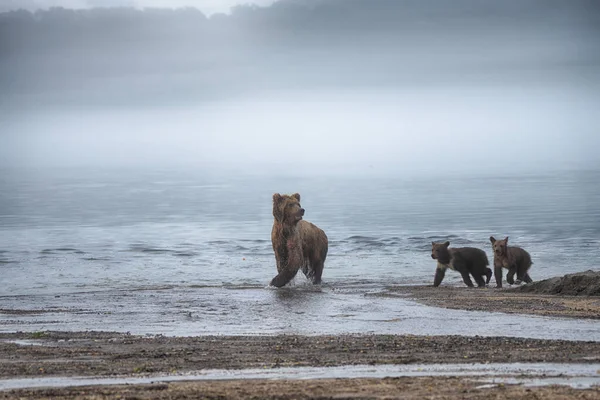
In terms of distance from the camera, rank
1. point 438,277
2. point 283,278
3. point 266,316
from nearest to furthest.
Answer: point 266,316
point 438,277
point 283,278

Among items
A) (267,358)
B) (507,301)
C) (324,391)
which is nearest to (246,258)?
(507,301)

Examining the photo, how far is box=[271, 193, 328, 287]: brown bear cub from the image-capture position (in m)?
22.6

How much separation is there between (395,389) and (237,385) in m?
1.43

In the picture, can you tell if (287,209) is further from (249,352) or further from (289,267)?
(249,352)

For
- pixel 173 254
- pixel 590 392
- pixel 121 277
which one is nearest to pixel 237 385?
pixel 590 392

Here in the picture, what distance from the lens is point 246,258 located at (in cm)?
3059

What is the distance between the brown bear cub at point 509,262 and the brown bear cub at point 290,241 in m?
3.70

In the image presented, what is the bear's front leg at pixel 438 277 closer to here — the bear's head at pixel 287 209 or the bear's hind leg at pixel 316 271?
the bear's hind leg at pixel 316 271

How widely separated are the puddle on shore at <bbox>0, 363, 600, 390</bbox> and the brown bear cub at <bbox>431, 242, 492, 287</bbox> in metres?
10.9

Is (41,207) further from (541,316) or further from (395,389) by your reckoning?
(395,389)

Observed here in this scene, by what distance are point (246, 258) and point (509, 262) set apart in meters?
9.81

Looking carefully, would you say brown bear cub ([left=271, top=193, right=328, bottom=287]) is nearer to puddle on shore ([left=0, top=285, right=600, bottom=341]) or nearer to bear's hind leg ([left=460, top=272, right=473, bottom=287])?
puddle on shore ([left=0, top=285, right=600, bottom=341])

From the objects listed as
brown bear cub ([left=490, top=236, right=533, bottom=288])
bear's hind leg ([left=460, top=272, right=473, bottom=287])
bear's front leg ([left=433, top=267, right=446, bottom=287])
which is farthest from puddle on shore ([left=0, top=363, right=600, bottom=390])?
bear's hind leg ([left=460, top=272, right=473, bottom=287])

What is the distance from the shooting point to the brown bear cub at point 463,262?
22422 mm
